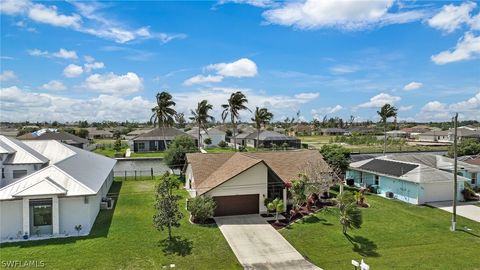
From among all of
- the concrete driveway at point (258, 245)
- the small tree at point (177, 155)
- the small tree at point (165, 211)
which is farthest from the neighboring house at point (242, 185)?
the small tree at point (177, 155)

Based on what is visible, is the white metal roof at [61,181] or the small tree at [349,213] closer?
the white metal roof at [61,181]

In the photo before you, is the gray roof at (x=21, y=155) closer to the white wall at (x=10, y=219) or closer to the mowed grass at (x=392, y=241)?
the white wall at (x=10, y=219)

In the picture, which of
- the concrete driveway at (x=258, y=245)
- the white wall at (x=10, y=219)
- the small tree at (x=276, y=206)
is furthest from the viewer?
the small tree at (x=276, y=206)

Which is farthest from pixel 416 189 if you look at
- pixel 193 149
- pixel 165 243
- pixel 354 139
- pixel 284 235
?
pixel 354 139

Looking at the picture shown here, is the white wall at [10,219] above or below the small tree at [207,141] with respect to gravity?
below

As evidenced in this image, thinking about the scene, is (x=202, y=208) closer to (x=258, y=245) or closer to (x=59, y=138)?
(x=258, y=245)

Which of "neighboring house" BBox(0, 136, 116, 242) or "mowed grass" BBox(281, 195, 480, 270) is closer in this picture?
"mowed grass" BBox(281, 195, 480, 270)

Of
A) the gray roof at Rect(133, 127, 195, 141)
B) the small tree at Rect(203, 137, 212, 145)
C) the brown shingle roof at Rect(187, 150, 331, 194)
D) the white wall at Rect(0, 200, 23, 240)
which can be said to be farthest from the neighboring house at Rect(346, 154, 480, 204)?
the small tree at Rect(203, 137, 212, 145)

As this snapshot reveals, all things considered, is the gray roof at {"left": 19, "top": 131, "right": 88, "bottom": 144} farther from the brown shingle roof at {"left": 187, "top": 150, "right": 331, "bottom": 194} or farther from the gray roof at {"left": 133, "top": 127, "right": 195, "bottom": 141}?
the brown shingle roof at {"left": 187, "top": 150, "right": 331, "bottom": 194}
